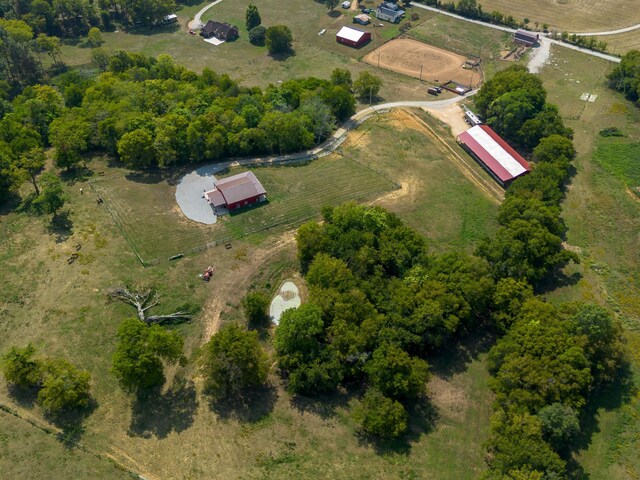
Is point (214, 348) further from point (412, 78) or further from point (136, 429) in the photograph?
point (412, 78)

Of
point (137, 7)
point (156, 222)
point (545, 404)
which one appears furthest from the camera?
point (137, 7)

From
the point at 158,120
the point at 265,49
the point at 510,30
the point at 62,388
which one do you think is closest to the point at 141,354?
the point at 62,388

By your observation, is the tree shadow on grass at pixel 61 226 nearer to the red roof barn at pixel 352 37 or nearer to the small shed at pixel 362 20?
the red roof barn at pixel 352 37

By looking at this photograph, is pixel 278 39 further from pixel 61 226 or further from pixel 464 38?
pixel 61 226

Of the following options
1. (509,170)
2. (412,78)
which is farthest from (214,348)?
(412,78)

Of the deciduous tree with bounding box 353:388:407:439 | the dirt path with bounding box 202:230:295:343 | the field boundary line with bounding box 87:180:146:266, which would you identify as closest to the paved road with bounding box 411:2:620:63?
the dirt path with bounding box 202:230:295:343

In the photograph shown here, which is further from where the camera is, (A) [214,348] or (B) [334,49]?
(B) [334,49]
